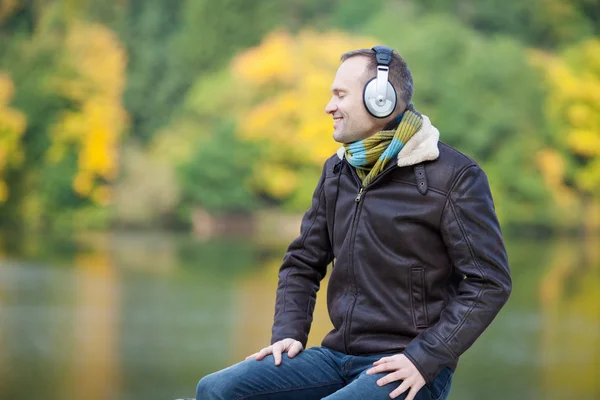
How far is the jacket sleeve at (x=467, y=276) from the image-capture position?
1.47m

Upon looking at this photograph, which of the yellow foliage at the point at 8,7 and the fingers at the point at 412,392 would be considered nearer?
the fingers at the point at 412,392

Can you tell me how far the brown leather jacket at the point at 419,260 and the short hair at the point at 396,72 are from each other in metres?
0.07

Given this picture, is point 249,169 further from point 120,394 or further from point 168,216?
point 120,394

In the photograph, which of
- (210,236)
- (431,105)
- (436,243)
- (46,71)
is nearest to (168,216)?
(210,236)

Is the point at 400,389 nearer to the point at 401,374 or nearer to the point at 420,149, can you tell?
the point at 401,374

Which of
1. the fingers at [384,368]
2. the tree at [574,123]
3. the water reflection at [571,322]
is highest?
the tree at [574,123]

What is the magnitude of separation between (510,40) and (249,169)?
3206 millimetres

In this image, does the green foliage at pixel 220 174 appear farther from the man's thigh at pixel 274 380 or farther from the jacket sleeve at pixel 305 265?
the man's thigh at pixel 274 380

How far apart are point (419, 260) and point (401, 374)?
197 millimetres

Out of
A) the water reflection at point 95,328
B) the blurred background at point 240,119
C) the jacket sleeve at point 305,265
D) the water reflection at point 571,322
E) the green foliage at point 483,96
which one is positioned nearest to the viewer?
the jacket sleeve at point 305,265

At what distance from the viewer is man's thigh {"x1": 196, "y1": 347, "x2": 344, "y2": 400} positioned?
1.54 m

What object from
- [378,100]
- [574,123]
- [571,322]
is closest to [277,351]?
[378,100]

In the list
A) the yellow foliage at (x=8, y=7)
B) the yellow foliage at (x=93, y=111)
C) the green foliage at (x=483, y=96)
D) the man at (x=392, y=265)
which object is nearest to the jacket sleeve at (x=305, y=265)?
the man at (x=392, y=265)

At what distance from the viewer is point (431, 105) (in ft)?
32.7
